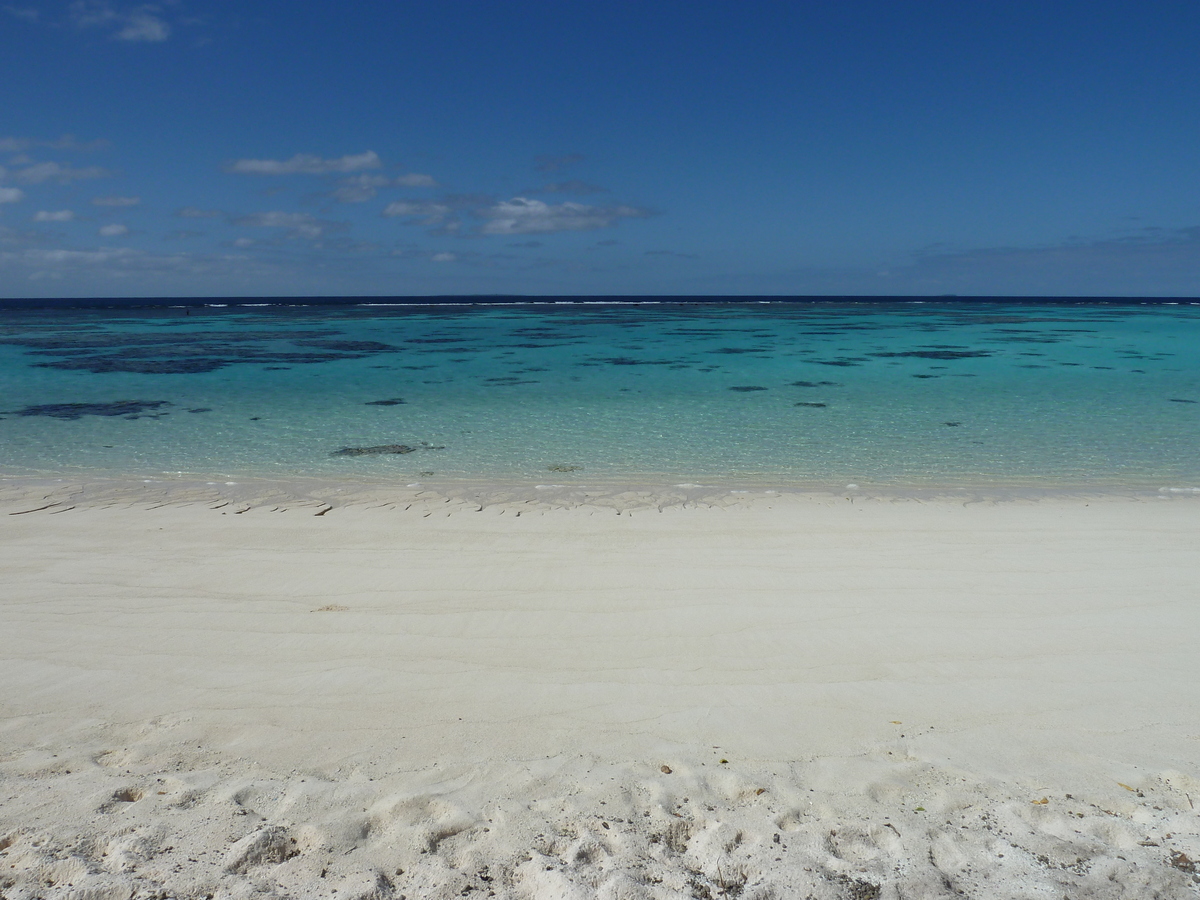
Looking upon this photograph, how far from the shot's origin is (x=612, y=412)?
14.0 meters

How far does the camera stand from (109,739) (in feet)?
10.8

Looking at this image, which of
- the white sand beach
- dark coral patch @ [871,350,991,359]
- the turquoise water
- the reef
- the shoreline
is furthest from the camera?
dark coral patch @ [871,350,991,359]

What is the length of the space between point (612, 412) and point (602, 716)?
10.7m

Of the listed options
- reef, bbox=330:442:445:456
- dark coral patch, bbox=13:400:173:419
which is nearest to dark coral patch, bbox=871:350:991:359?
reef, bbox=330:442:445:456

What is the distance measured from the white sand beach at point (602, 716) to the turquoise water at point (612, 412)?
137 inches

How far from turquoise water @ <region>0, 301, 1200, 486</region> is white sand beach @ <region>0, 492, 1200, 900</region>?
347 centimetres

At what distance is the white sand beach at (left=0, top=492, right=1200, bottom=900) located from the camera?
2.52 metres

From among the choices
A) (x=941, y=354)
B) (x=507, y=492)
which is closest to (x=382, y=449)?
(x=507, y=492)

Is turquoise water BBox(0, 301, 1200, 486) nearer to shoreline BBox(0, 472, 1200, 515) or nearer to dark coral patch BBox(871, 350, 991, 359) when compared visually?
dark coral patch BBox(871, 350, 991, 359)

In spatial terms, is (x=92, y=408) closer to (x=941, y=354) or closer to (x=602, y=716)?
(x=602, y=716)

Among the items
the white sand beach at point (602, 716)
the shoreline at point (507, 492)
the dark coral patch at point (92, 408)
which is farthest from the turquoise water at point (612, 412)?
the white sand beach at point (602, 716)

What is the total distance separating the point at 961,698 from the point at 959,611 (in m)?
1.21

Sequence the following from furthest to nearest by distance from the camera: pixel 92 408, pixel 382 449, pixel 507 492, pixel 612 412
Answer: pixel 92 408
pixel 612 412
pixel 382 449
pixel 507 492

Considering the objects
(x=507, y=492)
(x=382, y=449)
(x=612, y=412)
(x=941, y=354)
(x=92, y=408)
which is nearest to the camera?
(x=507, y=492)
